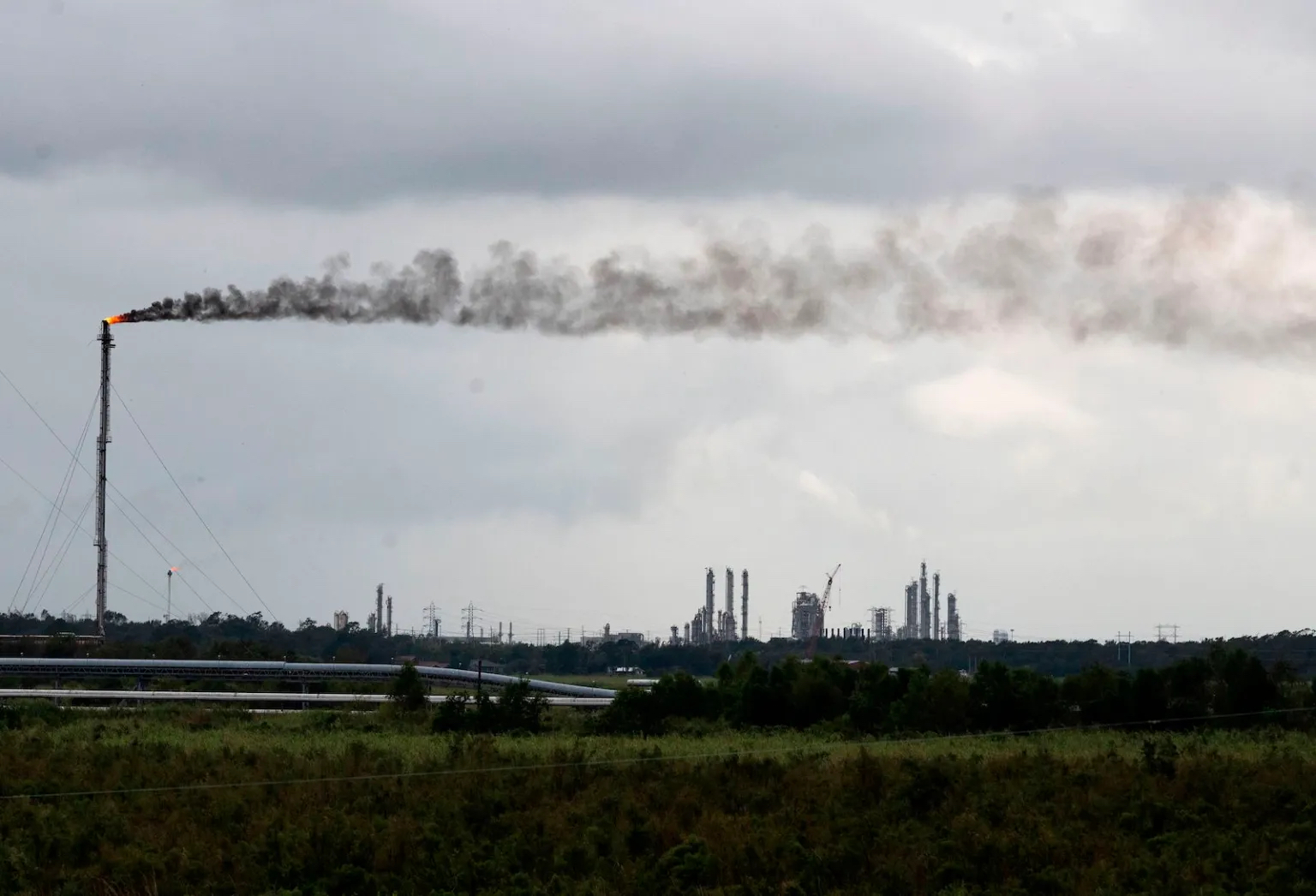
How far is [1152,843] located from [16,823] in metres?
35.4

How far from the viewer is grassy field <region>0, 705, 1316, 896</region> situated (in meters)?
42.8

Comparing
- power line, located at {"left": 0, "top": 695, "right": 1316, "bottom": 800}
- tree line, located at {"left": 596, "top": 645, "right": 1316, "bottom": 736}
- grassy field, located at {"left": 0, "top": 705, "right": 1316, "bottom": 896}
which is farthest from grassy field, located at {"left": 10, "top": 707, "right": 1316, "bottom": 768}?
tree line, located at {"left": 596, "top": 645, "right": 1316, "bottom": 736}

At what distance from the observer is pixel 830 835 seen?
45938mm

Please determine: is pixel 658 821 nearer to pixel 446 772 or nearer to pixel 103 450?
pixel 446 772

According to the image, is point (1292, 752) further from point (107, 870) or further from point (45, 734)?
point (45, 734)

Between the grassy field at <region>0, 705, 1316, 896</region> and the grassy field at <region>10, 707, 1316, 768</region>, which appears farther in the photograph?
the grassy field at <region>10, 707, 1316, 768</region>

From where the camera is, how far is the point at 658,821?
48.3 m

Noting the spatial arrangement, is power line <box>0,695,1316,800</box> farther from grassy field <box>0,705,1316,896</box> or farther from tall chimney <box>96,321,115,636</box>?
tall chimney <box>96,321,115,636</box>

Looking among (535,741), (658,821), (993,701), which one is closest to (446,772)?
(658,821)

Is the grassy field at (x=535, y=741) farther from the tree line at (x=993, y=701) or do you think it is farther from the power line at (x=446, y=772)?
the tree line at (x=993, y=701)

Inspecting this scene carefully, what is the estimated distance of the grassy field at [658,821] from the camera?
42.8m

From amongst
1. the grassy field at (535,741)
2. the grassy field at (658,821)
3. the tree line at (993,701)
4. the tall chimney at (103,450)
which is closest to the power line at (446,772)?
the grassy field at (658,821)

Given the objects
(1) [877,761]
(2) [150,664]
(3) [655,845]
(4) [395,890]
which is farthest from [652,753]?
(2) [150,664]

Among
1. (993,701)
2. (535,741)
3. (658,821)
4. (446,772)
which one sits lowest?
(658,821)
